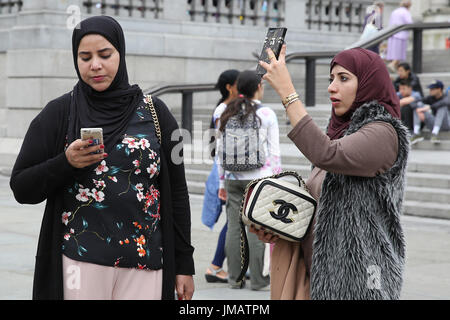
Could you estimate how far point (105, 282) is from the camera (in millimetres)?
3727

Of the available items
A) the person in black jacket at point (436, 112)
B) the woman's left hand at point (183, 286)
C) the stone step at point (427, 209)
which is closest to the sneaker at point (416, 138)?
the person in black jacket at point (436, 112)

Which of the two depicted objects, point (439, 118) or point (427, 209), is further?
point (439, 118)

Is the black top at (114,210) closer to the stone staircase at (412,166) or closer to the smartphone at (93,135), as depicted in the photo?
the smartphone at (93,135)

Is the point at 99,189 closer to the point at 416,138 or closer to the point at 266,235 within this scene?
the point at 266,235

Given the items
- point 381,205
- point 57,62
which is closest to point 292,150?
point 57,62

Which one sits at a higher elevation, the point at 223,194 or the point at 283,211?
the point at 283,211

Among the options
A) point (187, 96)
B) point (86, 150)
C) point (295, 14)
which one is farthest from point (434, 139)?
point (86, 150)

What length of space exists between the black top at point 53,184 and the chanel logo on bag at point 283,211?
41cm

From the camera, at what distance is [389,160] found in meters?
3.82

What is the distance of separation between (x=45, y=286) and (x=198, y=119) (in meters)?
14.0

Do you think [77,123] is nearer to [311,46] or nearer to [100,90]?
[100,90]

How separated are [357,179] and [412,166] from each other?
9.04 m

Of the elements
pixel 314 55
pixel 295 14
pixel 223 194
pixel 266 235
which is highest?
pixel 295 14

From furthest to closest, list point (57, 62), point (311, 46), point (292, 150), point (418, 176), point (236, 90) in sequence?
1. point (311, 46)
2. point (57, 62)
3. point (292, 150)
4. point (418, 176)
5. point (236, 90)
